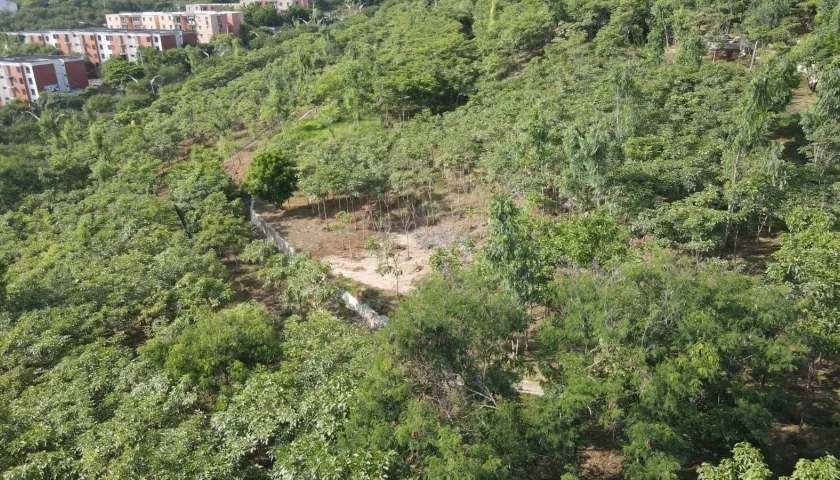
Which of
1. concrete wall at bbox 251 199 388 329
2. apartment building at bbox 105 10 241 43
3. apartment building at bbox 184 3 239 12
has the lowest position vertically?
concrete wall at bbox 251 199 388 329

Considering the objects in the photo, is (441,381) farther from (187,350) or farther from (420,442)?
(187,350)

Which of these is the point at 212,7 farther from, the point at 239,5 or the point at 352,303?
the point at 352,303

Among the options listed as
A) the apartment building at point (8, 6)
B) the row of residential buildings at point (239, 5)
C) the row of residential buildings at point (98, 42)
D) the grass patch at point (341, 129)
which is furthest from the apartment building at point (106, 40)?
the grass patch at point (341, 129)

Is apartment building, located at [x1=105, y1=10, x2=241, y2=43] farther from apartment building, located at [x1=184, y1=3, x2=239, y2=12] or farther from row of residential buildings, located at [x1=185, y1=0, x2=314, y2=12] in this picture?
row of residential buildings, located at [x1=185, y1=0, x2=314, y2=12]

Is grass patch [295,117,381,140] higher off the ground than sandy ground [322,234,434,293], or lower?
higher

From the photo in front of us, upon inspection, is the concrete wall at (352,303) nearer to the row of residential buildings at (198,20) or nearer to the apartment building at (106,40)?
the apartment building at (106,40)

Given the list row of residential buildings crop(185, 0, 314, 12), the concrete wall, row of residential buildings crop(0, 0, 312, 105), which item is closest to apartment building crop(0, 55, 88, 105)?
row of residential buildings crop(0, 0, 312, 105)
